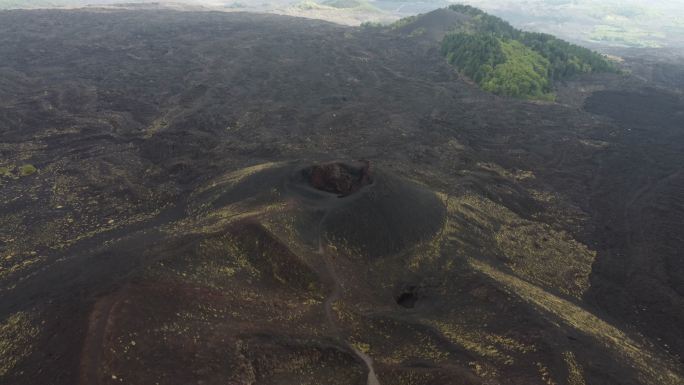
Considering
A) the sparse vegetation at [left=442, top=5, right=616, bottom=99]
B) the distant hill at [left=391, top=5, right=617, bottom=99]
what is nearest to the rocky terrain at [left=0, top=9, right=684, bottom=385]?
the sparse vegetation at [left=442, top=5, right=616, bottom=99]

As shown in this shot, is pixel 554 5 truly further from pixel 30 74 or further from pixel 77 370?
pixel 77 370

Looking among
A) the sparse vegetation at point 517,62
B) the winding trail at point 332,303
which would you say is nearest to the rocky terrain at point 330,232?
the winding trail at point 332,303

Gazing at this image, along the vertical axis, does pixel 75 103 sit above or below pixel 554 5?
below

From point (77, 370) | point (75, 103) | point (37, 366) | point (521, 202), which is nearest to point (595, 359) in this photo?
point (521, 202)

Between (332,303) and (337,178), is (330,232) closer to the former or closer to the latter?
(332,303)

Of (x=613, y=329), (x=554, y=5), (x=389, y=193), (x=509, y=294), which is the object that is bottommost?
(x=613, y=329)

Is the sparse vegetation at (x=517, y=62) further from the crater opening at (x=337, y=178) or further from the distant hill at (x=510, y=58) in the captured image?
the crater opening at (x=337, y=178)
